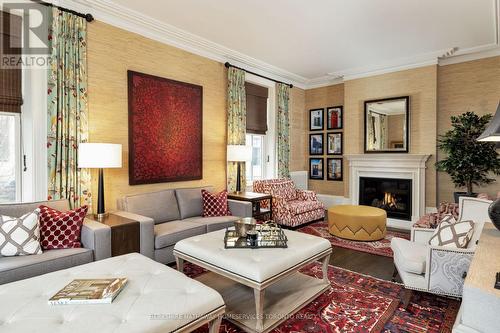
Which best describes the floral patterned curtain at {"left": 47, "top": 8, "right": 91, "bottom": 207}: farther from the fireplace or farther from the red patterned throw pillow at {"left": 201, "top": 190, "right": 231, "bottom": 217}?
the fireplace

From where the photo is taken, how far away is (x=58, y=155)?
3207 mm

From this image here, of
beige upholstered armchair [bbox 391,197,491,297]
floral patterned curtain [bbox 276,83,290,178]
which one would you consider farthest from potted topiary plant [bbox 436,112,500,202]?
floral patterned curtain [bbox 276,83,290,178]

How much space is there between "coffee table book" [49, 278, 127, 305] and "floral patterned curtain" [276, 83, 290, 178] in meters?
4.78

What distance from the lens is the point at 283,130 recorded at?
634cm

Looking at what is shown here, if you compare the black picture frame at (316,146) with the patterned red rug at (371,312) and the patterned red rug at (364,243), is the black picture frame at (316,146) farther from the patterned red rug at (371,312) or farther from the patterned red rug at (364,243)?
the patterned red rug at (371,312)

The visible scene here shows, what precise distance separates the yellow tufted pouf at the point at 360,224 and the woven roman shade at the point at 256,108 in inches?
90.7

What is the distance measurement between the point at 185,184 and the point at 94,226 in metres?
1.86

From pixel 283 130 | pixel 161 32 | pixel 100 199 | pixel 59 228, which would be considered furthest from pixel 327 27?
pixel 59 228

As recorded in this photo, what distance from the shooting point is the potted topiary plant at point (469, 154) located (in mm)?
4516

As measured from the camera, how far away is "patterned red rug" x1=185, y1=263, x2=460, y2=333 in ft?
7.31

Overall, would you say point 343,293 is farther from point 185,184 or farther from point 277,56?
point 277,56

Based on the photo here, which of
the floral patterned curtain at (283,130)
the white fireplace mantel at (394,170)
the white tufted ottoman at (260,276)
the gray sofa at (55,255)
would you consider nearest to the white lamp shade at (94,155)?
the gray sofa at (55,255)

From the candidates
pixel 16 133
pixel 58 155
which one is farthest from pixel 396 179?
pixel 16 133

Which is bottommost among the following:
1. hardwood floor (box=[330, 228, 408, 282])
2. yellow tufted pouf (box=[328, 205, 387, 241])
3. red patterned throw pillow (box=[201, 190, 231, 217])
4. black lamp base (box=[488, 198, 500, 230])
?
hardwood floor (box=[330, 228, 408, 282])
